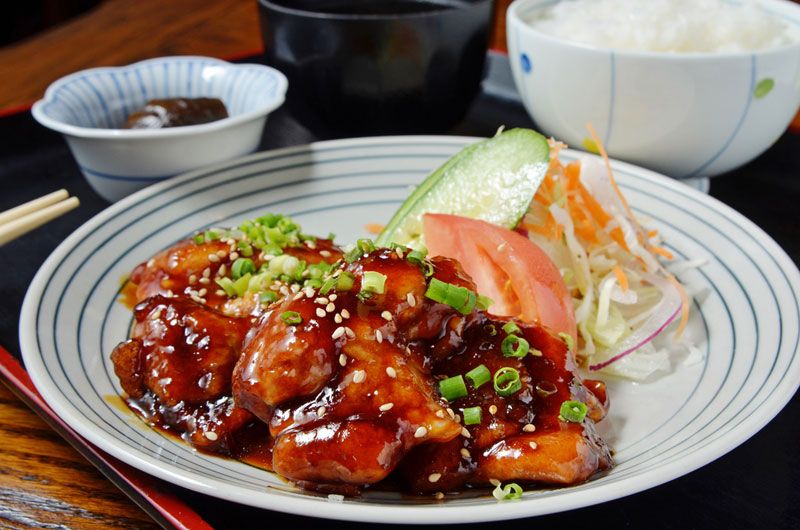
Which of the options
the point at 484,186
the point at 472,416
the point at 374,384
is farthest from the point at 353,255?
the point at 484,186

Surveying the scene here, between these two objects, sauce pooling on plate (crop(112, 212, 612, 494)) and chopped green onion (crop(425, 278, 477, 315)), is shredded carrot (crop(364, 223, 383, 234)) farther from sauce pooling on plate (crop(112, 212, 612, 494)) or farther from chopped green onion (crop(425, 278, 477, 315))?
chopped green onion (crop(425, 278, 477, 315))

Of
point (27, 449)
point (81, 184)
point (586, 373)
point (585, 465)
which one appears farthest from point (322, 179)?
point (585, 465)

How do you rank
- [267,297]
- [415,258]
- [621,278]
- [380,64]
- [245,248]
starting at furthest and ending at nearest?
[380,64]
[621,278]
[245,248]
[267,297]
[415,258]

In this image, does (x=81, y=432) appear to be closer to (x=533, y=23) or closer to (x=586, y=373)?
(x=586, y=373)

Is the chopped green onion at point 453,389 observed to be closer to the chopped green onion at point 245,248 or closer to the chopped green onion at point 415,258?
the chopped green onion at point 415,258

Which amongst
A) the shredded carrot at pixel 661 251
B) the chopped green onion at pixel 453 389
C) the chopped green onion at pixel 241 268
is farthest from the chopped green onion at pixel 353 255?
the shredded carrot at pixel 661 251

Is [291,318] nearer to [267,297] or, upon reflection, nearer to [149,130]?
[267,297]
